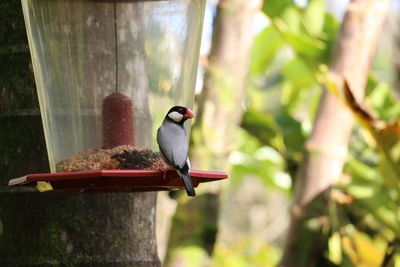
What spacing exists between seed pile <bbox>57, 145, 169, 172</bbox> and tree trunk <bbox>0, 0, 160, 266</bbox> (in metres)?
0.20

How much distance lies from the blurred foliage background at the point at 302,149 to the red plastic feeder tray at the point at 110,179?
1.73 m

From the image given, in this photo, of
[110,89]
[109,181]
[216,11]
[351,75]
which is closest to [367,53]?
[351,75]

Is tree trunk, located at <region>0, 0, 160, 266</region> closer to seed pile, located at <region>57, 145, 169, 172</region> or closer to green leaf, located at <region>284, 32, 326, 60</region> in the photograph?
seed pile, located at <region>57, 145, 169, 172</region>

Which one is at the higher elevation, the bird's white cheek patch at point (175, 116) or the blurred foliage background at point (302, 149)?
the bird's white cheek patch at point (175, 116)

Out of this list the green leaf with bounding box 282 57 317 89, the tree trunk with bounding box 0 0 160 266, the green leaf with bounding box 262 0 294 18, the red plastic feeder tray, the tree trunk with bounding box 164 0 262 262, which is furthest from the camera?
the green leaf with bounding box 282 57 317 89

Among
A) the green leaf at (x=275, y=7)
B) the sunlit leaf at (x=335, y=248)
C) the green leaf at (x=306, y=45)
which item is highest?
the green leaf at (x=275, y=7)

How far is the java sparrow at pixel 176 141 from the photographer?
79.8 inches

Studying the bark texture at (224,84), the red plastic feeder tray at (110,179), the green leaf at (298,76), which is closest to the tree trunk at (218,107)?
the bark texture at (224,84)

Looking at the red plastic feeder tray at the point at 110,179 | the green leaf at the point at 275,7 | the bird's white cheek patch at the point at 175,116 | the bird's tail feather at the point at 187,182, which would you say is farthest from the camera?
the green leaf at the point at 275,7

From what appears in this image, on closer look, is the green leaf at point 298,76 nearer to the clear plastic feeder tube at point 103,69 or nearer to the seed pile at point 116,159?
the clear plastic feeder tube at point 103,69

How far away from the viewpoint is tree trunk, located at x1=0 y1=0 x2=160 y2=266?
238cm

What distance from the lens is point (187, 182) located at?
2020mm

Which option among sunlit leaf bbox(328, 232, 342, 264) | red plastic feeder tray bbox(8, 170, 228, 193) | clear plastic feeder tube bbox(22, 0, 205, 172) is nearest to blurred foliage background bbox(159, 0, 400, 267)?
sunlit leaf bbox(328, 232, 342, 264)

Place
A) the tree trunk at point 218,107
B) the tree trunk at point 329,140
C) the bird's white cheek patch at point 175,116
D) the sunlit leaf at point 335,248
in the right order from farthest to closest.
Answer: the sunlit leaf at point 335,248 < the tree trunk at point 329,140 < the tree trunk at point 218,107 < the bird's white cheek patch at point 175,116
